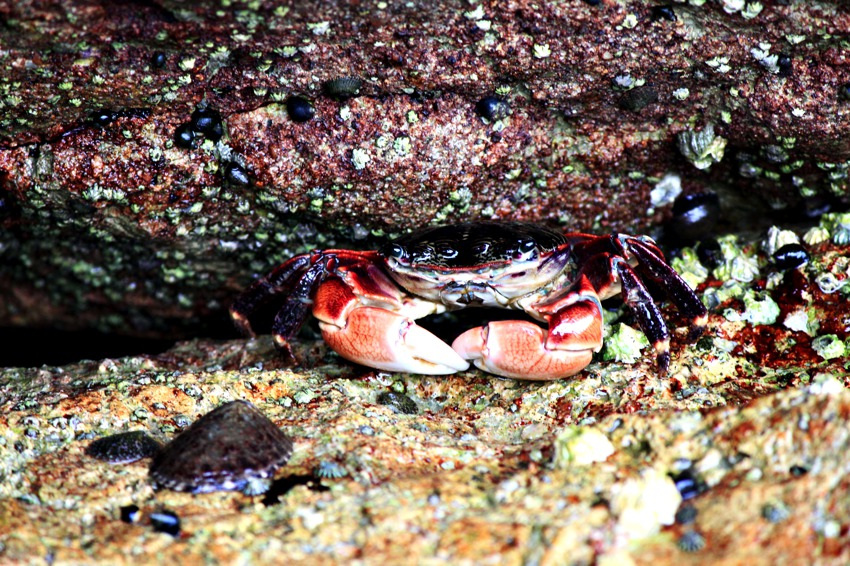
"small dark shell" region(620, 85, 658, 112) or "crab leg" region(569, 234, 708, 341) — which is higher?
"small dark shell" region(620, 85, 658, 112)

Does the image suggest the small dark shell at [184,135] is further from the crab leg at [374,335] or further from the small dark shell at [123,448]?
the small dark shell at [123,448]

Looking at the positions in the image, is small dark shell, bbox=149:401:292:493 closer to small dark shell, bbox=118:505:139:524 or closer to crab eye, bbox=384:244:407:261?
small dark shell, bbox=118:505:139:524

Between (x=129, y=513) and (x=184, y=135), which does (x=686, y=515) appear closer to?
(x=129, y=513)

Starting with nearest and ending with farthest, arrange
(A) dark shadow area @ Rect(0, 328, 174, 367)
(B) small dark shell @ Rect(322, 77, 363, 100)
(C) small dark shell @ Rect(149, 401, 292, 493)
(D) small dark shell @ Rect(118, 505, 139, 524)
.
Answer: (D) small dark shell @ Rect(118, 505, 139, 524) < (C) small dark shell @ Rect(149, 401, 292, 493) < (B) small dark shell @ Rect(322, 77, 363, 100) < (A) dark shadow area @ Rect(0, 328, 174, 367)

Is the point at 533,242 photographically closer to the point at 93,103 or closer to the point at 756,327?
the point at 756,327

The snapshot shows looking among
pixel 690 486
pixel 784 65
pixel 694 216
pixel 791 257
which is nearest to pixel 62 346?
pixel 694 216

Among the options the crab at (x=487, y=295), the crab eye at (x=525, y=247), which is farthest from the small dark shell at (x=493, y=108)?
the crab eye at (x=525, y=247)

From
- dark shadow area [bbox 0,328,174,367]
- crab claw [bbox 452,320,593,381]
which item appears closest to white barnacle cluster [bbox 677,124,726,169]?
crab claw [bbox 452,320,593,381]
